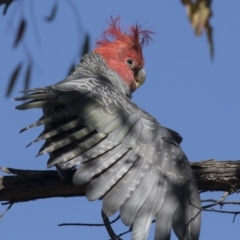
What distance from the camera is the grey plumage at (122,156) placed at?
4145 mm

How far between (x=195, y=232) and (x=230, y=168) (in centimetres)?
52

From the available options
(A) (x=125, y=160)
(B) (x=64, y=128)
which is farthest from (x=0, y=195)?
(A) (x=125, y=160)

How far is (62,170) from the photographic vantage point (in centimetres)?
447

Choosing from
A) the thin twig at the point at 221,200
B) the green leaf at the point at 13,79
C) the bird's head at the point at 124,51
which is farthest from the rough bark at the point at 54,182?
the bird's head at the point at 124,51

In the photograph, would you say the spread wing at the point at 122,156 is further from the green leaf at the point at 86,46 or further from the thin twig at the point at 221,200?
the green leaf at the point at 86,46

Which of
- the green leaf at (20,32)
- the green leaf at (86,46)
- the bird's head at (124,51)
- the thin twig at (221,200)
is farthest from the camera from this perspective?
the bird's head at (124,51)

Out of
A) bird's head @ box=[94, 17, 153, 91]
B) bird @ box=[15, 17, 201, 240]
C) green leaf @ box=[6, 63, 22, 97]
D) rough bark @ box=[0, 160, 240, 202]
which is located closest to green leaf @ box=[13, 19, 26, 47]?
green leaf @ box=[6, 63, 22, 97]

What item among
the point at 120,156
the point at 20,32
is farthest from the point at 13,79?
the point at 120,156

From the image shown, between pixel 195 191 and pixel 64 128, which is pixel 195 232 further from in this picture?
pixel 64 128

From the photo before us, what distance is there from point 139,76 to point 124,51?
0.39 m

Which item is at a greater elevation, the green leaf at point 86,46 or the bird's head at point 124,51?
the green leaf at point 86,46

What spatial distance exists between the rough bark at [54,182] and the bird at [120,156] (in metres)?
0.14

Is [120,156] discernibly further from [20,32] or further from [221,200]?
[20,32]

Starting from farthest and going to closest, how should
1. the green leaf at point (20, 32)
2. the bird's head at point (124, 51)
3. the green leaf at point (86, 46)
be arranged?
1. the bird's head at point (124, 51)
2. the green leaf at point (86, 46)
3. the green leaf at point (20, 32)
